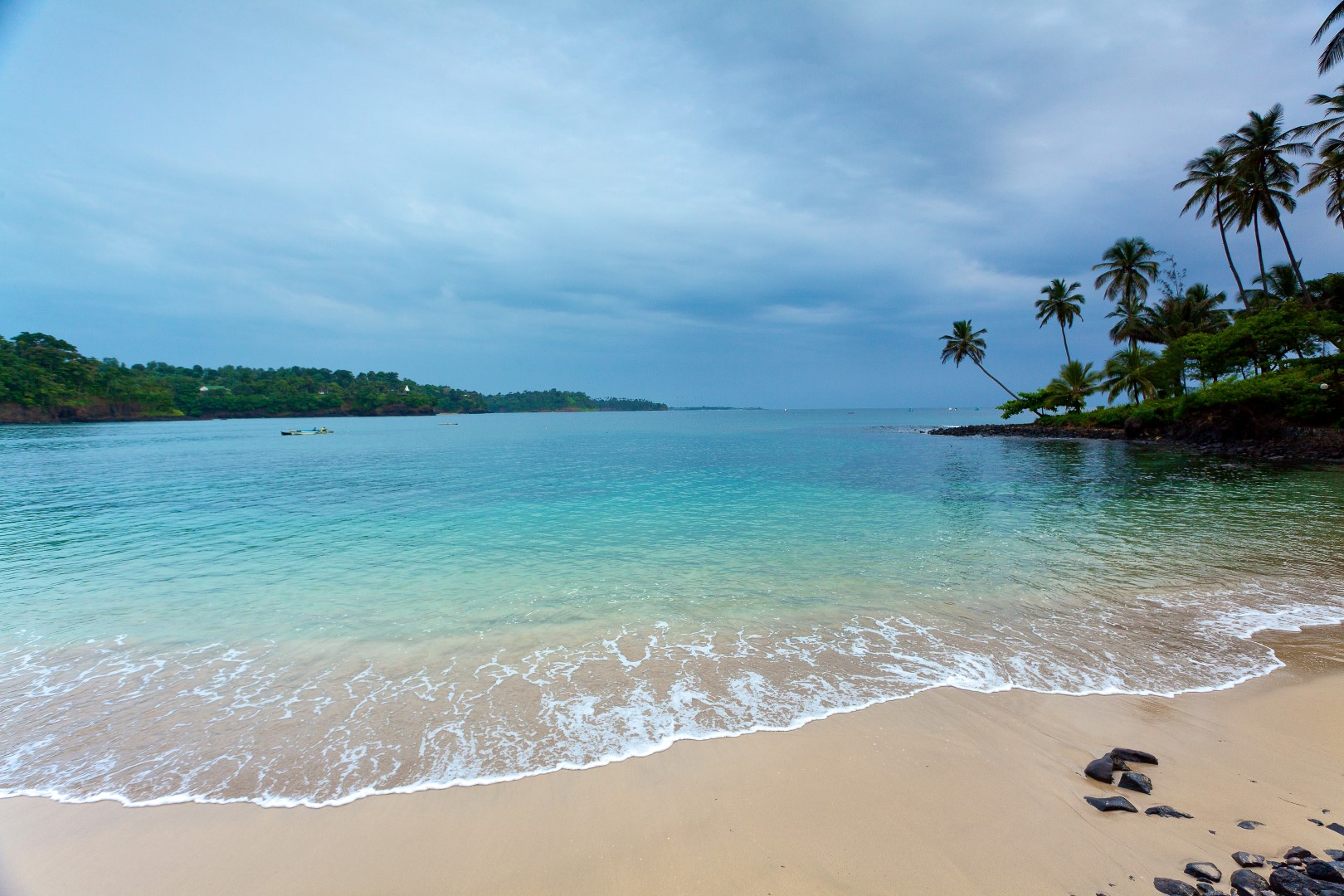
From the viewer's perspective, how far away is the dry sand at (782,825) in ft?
10.6

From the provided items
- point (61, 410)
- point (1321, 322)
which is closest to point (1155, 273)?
point (1321, 322)

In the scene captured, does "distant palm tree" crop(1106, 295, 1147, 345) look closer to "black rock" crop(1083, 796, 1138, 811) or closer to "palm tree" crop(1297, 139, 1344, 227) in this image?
"palm tree" crop(1297, 139, 1344, 227)

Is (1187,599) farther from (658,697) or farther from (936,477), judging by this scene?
(936,477)

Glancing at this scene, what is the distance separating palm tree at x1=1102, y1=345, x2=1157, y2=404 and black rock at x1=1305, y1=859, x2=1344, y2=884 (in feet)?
191

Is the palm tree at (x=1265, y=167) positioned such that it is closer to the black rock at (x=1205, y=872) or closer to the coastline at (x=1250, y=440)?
the coastline at (x=1250, y=440)

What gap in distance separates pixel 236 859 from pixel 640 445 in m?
46.6

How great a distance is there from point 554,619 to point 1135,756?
635cm

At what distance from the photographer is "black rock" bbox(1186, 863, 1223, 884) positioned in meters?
2.97

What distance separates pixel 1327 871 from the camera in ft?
9.45

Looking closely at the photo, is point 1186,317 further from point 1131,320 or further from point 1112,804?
point 1112,804

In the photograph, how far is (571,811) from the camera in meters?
3.87

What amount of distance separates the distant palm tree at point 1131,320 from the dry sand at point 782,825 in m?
60.1

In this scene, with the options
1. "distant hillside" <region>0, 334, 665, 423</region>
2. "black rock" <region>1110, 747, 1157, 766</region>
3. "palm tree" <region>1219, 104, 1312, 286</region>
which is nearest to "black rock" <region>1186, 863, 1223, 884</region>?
"black rock" <region>1110, 747, 1157, 766</region>

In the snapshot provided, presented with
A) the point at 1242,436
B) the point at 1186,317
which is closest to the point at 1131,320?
the point at 1186,317
